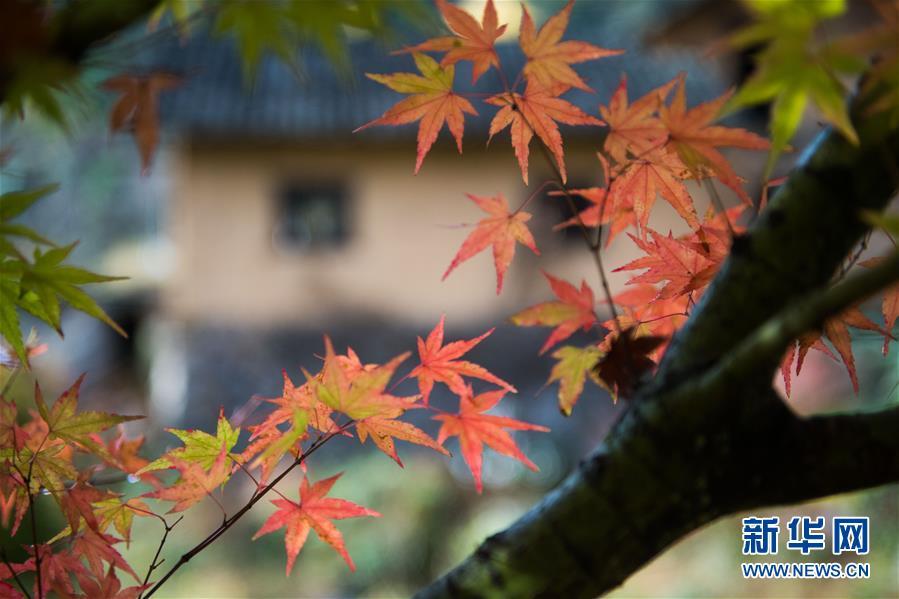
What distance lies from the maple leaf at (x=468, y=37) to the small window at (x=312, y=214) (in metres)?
6.75

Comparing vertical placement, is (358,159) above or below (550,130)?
below

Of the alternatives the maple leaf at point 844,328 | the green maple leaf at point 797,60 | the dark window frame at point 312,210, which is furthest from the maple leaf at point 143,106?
the dark window frame at point 312,210

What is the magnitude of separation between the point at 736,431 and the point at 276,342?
706cm

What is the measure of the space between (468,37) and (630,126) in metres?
0.20

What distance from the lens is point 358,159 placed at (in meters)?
7.53

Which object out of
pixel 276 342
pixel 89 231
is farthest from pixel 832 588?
pixel 89 231

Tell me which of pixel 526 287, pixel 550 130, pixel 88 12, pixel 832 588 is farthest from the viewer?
pixel 526 287

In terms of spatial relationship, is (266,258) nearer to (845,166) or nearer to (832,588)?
(832,588)

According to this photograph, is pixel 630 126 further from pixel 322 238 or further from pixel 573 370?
pixel 322 238

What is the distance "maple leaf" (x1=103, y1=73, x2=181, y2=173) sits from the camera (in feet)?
3.01

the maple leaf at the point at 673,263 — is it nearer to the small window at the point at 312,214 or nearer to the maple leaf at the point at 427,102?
the maple leaf at the point at 427,102

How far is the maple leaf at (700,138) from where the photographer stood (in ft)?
2.48

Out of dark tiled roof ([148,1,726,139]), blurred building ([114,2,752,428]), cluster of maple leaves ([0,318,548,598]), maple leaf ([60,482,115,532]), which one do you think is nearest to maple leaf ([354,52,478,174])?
cluster of maple leaves ([0,318,548,598])

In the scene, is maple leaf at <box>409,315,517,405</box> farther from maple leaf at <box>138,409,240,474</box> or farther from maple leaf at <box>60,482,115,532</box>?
maple leaf at <box>60,482,115,532</box>
